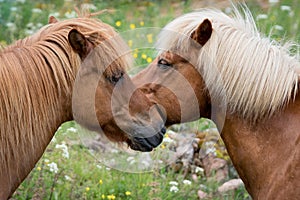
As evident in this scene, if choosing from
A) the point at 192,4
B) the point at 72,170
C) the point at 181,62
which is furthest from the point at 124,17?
the point at 181,62

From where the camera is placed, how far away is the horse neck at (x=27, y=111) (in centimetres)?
356

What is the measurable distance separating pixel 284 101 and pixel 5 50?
4.99ft

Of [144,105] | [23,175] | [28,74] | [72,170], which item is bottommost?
[72,170]

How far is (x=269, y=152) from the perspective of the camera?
12.6ft

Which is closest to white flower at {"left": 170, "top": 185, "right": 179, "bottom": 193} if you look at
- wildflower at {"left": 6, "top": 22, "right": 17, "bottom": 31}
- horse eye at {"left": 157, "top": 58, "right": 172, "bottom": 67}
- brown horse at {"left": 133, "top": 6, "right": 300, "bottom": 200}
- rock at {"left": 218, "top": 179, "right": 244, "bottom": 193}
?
rock at {"left": 218, "top": 179, "right": 244, "bottom": 193}

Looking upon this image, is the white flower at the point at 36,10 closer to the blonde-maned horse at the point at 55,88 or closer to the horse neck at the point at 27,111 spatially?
the blonde-maned horse at the point at 55,88

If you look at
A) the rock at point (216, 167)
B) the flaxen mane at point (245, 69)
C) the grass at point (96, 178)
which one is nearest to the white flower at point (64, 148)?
A: the grass at point (96, 178)

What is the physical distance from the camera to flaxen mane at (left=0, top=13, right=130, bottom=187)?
3566 mm

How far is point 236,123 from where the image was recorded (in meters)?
3.95

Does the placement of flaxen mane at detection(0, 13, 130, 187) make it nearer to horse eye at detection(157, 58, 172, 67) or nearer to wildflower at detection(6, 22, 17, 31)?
horse eye at detection(157, 58, 172, 67)

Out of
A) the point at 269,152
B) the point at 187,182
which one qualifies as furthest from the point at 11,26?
the point at 269,152

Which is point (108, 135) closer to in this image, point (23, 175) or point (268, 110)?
point (23, 175)

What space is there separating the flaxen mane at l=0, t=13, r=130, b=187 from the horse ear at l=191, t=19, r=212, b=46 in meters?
0.41

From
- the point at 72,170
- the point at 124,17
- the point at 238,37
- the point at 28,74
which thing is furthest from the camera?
the point at 124,17
